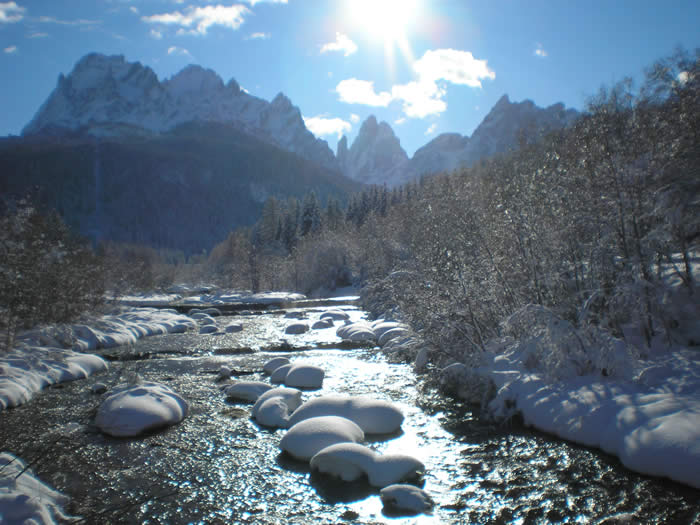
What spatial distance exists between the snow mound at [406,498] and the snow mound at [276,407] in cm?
374

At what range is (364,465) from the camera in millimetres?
6754

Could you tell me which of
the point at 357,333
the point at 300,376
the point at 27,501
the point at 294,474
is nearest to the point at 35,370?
the point at 300,376

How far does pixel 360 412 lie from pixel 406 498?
3052 millimetres

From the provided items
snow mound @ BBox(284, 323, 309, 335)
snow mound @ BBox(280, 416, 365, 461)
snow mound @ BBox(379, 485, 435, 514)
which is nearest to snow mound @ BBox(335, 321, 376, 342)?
snow mound @ BBox(284, 323, 309, 335)

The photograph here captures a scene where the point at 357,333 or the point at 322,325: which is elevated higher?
the point at 357,333

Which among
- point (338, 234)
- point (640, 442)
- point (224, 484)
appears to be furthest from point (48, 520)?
point (338, 234)

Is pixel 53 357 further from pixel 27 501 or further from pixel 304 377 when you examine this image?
pixel 27 501

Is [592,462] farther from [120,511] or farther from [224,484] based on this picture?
[120,511]

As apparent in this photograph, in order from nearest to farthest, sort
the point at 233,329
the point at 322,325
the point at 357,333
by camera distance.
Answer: the point at 357,333, the point at 233,329, the point at 322,325

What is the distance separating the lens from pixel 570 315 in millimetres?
11375

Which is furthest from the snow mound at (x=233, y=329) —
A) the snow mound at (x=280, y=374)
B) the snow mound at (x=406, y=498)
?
the snow mound at (x=406, y=498)

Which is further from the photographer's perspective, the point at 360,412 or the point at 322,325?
the point at 322,325

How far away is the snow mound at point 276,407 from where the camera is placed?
30.7ft

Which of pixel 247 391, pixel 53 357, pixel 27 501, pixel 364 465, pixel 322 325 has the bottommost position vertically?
pixel 322 325
